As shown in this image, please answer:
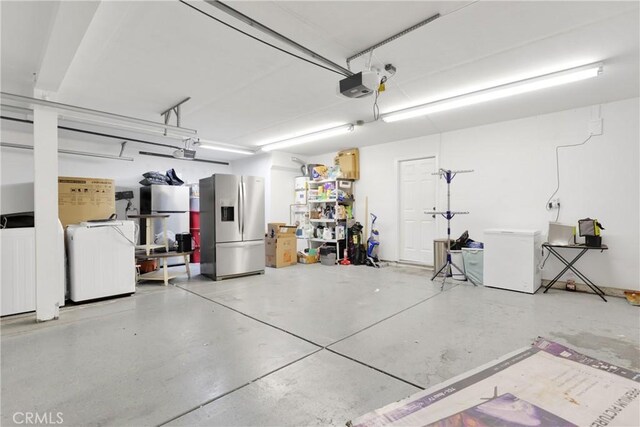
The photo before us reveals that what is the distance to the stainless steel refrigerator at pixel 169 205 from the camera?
6.53 meters

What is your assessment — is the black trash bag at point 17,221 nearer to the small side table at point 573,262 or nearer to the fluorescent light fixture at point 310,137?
the fluorescent light fixture at point 310,137

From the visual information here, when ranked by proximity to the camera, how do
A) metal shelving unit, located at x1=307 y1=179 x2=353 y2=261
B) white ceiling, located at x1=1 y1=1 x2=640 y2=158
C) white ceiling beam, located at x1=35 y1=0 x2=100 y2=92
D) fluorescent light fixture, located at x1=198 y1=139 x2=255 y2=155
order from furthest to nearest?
metal shelving unit, located at x1=307 y1=179 x2=353 y2=261, fluorescent light fixture, located at x1=198 y1=139 x2=255 y2=155, white ceiling, located at x1=1 y1=1 x2=640 y2=158, white ceiling beam, located at x1=35 y1=0 x2=100 y2=92

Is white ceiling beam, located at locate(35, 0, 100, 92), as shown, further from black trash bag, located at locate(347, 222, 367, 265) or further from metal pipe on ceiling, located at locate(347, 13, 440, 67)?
black trash bag, located at locate(347, 222, 367, 265)

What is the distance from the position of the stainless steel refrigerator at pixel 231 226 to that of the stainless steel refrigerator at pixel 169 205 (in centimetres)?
160

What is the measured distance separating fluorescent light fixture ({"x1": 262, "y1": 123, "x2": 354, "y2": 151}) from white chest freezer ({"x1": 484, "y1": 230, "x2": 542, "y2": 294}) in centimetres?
303

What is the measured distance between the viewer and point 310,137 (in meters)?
6.09

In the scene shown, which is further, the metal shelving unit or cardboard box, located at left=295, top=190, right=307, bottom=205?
cardboard box, located at left=295, top=190, right=307, bottom=205

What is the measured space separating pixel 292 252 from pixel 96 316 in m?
3.93

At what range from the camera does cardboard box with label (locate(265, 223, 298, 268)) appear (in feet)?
21.4

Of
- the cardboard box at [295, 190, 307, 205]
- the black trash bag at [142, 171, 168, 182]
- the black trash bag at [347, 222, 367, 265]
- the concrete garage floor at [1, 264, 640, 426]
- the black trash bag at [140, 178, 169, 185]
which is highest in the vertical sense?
the black trash bag at [142, 171, 168, 182]

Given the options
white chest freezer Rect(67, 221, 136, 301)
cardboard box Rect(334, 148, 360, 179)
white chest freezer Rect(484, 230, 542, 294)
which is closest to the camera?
white chest freezer Rect(67, 221, 136, 301)

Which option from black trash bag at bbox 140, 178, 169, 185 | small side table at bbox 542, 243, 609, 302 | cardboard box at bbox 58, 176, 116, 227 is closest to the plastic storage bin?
small side table at bbox 542, 243, 609, 302

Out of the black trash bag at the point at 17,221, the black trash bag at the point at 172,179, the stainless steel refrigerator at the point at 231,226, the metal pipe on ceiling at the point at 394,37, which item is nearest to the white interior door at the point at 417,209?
the stainless steel refrigerator at the point at 231,226

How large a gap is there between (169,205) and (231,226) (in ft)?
7.61
